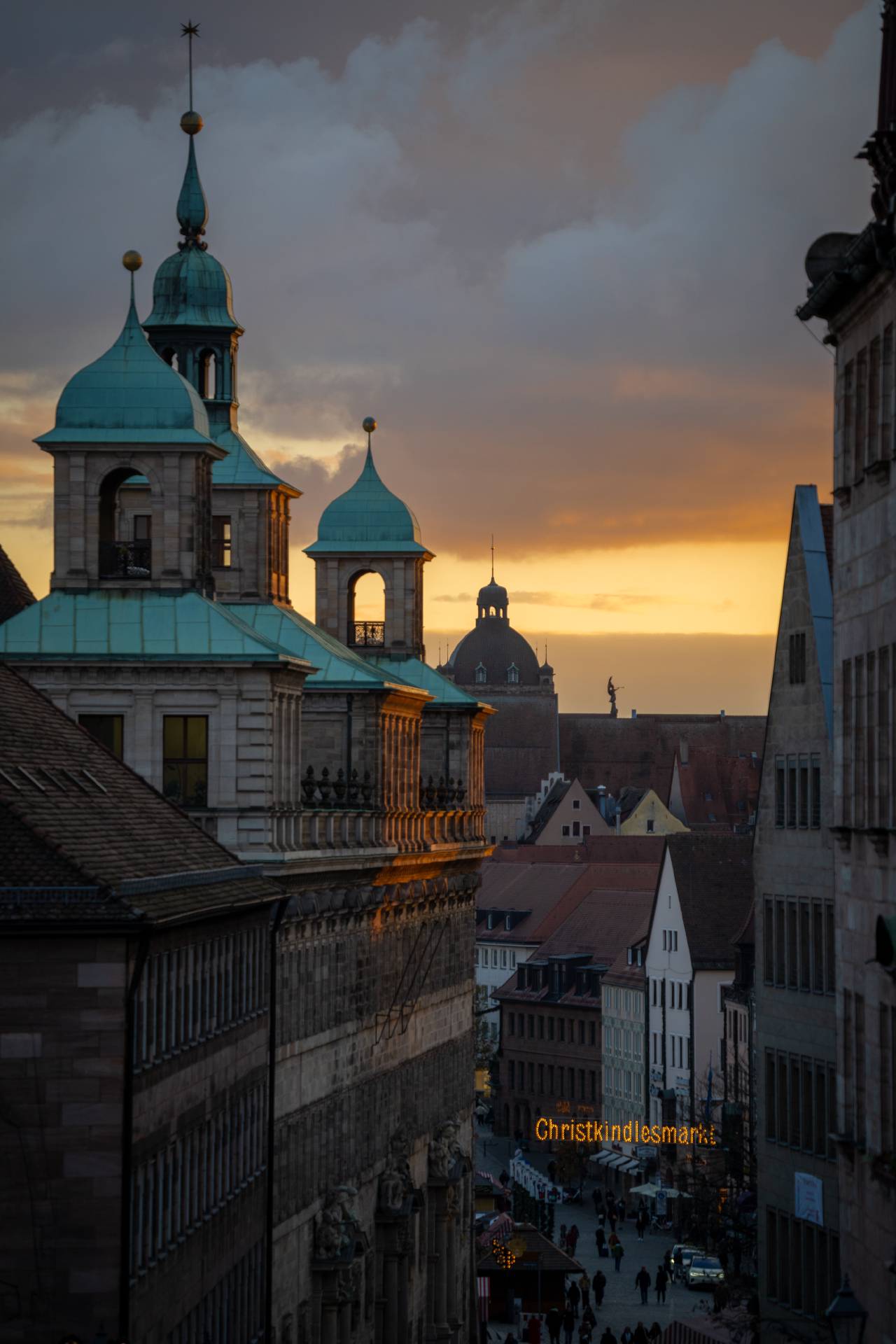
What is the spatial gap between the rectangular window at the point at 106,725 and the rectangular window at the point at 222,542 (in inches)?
831

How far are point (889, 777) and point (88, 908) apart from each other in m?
9.16

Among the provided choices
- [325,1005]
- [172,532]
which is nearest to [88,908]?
[172,532]

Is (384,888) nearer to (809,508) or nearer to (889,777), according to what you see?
(809,508)

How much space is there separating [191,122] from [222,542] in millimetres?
10395

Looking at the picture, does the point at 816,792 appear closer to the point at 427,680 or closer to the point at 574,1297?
the point at 574,1297

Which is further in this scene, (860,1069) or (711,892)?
(711,892)

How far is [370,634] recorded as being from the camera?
107 meters

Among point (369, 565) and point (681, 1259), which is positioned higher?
point (369, 565)

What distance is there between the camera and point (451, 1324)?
9375cm

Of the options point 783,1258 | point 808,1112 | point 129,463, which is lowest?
point 783,1258

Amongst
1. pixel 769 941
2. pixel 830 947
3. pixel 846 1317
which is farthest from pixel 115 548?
pixel 846 1317

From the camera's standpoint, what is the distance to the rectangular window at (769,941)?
6072 cm

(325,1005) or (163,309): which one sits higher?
(163,309)

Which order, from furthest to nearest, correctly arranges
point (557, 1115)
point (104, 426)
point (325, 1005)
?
point (557, 1115) → point (325, 1005) → point (104, 426)
